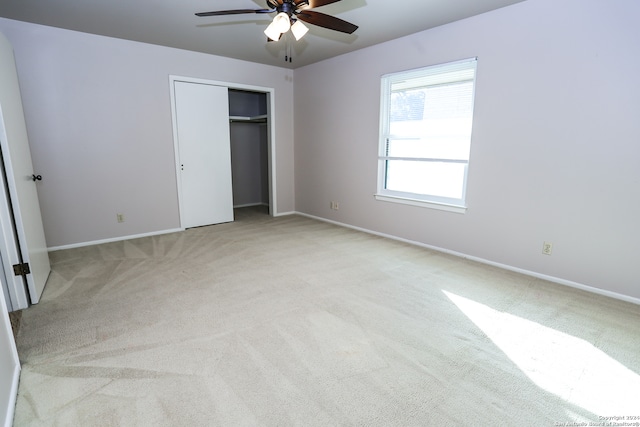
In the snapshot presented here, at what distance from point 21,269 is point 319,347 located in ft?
7.95

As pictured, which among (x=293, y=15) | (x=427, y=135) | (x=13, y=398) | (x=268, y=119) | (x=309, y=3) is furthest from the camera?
(x=268, y=119)

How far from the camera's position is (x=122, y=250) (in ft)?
12.9

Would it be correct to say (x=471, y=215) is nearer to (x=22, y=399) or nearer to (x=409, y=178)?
(x=409, y=178)

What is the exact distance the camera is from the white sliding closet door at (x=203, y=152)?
15.4ft

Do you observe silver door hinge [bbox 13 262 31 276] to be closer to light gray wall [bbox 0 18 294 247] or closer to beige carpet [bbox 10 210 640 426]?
beige carpet [bbox 10 210 640 426]

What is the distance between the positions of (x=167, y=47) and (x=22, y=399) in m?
4.23

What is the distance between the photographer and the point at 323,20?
245 cm

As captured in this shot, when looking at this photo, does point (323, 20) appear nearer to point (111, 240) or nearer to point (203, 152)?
point (203, 152)

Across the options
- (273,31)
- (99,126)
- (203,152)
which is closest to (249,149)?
(203,152)

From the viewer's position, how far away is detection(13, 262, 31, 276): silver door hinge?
2475mm

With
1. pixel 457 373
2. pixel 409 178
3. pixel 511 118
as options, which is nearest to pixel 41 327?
pixel 457 373

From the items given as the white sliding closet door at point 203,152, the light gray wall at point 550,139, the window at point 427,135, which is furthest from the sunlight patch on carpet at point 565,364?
the white sliding closet door at point 203,152

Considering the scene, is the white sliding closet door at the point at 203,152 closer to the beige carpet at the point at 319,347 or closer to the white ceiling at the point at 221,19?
the white ceiling at the point at 221,19

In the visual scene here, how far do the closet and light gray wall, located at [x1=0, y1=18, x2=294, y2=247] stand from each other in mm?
1475
